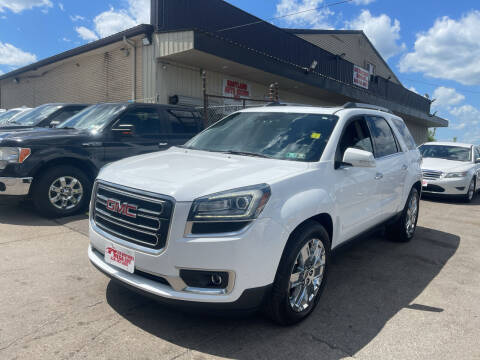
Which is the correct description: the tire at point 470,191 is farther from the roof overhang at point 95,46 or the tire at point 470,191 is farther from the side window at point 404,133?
the roof overhang at point 95,46

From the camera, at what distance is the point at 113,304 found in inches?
122

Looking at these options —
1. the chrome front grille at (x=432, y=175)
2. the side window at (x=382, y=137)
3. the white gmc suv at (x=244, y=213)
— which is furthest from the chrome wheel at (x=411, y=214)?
the chrome front grille at (x=432, y=175)

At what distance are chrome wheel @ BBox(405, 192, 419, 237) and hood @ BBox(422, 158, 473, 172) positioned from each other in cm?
445

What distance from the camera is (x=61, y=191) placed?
5.66 m

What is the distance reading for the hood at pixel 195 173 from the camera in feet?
8.46

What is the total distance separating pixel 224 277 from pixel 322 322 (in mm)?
1067

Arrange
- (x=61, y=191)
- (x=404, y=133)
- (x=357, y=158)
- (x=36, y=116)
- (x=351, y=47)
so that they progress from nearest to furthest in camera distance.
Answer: (x=357, y=158) < (x=404, y=133) < (x=61, y=191) < (x=36, y=116) < (x=351, y=47)

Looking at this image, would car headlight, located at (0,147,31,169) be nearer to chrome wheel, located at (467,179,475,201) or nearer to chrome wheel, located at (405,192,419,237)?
chrome wheel, located at (405,192,419,237)

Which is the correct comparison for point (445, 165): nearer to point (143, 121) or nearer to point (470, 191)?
point (470, 191)

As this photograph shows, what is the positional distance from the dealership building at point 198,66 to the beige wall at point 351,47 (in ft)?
0.85

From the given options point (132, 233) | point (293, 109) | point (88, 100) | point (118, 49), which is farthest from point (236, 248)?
point (88, 100)

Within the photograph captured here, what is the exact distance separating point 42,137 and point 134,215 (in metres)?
3.63

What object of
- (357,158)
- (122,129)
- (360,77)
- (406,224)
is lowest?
(406,224)

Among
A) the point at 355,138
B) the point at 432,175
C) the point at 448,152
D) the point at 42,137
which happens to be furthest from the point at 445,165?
the point at 42,137
